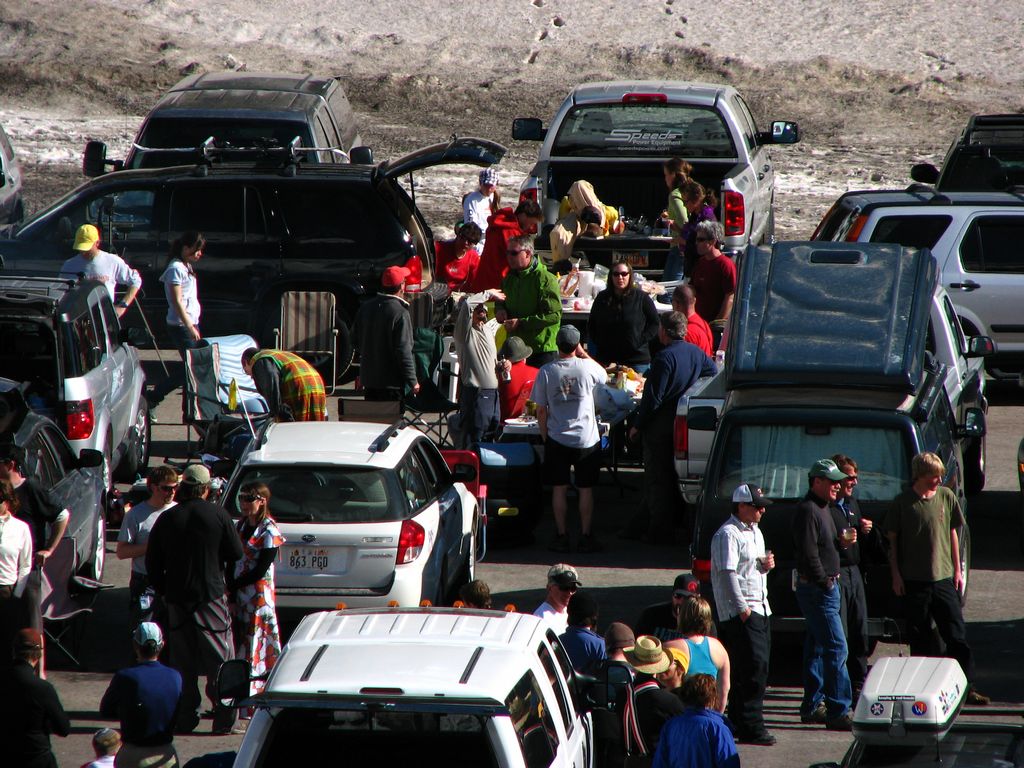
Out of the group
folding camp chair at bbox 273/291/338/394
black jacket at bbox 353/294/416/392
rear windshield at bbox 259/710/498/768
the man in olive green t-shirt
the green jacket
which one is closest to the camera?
rear windshield at bbox 259/710/498/768

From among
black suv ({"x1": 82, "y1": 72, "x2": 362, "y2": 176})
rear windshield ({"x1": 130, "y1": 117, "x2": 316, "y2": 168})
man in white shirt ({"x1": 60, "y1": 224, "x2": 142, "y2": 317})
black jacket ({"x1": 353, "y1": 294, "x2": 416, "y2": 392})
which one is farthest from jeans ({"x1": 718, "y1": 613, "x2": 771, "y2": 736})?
rear windshield ({"x1": 130, "y1": 117, "x2": 316, "y2": 168})

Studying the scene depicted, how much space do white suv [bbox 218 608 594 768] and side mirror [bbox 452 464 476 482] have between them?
13.4 feet

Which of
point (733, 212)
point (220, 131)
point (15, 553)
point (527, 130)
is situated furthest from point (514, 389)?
point (220, 131)

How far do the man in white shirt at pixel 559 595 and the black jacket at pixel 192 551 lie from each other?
5.90 feet

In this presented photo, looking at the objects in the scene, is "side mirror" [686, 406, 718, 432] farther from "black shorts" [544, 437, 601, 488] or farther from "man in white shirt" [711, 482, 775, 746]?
"man in white shirt" [711, 482, 775, 746]

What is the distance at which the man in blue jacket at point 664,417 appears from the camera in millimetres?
12898

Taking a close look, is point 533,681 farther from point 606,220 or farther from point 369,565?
point 606,220

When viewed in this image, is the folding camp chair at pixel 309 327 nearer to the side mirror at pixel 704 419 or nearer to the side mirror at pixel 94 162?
the side mirror at pixel 94 162

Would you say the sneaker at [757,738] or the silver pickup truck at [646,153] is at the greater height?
the silver pickup truck at [646,153]

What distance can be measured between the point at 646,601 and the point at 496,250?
6277 millimetres

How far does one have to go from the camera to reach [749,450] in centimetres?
1047

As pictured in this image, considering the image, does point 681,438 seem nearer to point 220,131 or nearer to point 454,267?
point 454,267

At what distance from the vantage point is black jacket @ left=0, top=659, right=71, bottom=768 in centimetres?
783

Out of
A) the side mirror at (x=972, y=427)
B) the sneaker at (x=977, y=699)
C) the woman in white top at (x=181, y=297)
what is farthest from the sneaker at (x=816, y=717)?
the woman in white top at (x=181, y=297)
